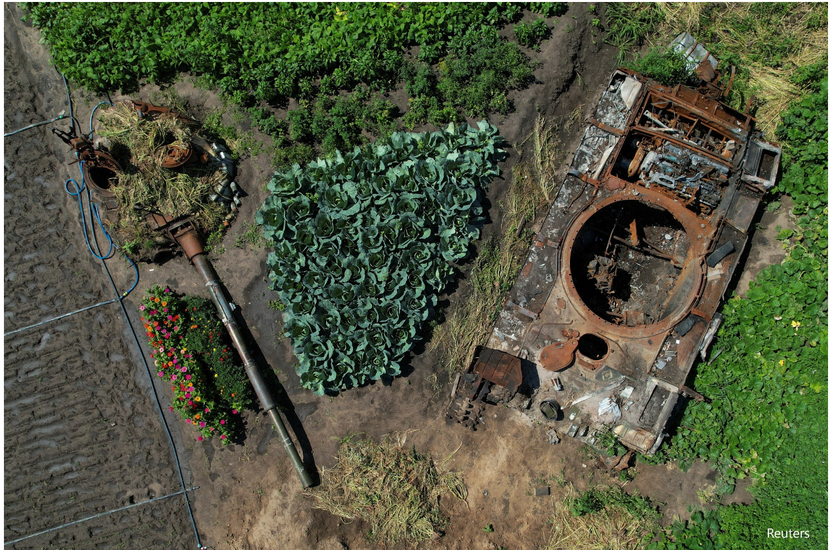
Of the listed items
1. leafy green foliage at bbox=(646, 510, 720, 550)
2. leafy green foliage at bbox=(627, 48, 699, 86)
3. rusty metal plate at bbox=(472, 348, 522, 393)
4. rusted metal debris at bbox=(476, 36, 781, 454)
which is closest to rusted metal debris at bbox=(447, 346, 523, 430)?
rusty metal plate at bbox=(472, 348, 522, 393)

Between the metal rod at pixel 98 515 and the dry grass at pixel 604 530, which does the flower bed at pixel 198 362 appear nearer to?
the metal rod at pixel 98 515

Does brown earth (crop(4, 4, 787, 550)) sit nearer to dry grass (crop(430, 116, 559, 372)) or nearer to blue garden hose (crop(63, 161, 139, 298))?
blue garden hose (crop(63, 161, 139, 298))

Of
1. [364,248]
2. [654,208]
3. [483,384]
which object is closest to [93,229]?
[364,248]

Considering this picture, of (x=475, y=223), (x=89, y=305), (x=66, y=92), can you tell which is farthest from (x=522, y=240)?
(x=66, y=92)

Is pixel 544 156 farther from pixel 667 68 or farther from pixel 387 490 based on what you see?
pixel 387 490

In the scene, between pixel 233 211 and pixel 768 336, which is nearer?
pixel 768 336

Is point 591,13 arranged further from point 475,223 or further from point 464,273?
point 464,273
